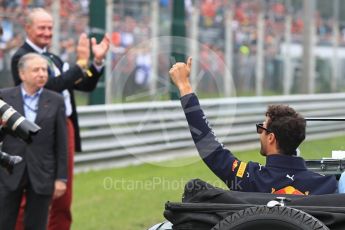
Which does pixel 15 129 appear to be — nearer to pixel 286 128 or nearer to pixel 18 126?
pixel 18 126

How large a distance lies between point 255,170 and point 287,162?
0.18 meters

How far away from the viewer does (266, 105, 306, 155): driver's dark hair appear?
5703 mm

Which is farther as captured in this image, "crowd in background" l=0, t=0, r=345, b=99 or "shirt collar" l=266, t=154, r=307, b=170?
"crowd in background" l=0, t=0, r=345, b=99

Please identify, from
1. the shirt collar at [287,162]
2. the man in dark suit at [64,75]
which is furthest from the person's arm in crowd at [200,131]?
the man in dark suit at [64,75]

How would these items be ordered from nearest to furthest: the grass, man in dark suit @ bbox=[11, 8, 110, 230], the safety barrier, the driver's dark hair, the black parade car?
the black parade car → the driver's dark hair → man in dark suit @ bbox=[11, 8, 110, 230] → the grass → the safety barrier

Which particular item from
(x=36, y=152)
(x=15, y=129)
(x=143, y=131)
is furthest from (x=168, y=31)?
(x=15, y=129)

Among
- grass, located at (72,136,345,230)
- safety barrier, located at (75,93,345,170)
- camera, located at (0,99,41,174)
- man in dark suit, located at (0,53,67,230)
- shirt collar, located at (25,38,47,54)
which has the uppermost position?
shirt collar, located at (25,38,47,54)

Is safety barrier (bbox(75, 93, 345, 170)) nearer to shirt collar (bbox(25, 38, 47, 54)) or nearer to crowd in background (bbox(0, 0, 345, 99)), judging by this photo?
crowd in background (bbox(0, 0, 345, 99))

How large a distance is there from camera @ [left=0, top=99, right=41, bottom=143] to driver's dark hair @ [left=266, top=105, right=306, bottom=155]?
54.6 inches

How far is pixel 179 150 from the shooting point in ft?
52.1

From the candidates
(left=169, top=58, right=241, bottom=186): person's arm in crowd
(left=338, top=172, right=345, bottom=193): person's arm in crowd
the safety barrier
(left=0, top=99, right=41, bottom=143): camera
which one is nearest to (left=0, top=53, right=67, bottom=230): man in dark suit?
(left=169, top=58, right=241, bottom=186): person's arm in crowd

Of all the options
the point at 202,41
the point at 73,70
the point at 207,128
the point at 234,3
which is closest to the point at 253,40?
the point at 234,3

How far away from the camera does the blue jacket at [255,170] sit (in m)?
5.49

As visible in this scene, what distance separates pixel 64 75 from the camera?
8.72 m
